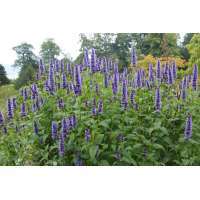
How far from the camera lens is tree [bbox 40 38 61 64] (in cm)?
396

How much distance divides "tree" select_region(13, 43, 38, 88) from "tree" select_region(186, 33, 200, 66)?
5.59 ft

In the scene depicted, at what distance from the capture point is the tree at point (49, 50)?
396cm

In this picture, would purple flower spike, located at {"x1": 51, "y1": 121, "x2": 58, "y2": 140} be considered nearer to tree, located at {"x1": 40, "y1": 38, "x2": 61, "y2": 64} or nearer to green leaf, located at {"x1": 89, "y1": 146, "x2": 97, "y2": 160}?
green leaf, located at {"x1": 89, "y1": 146, "x2": 97, "y2": 160}

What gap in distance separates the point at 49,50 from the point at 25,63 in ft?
0.96

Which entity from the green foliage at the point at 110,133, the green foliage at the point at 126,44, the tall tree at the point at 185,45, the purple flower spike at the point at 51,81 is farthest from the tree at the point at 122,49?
the purple flower spike at the point at 51,81

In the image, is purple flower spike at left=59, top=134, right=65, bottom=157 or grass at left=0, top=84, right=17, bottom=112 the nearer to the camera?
purple flower spike at left=59, top=134, right=65, bottom=157

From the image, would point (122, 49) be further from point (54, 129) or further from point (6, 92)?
point (54, 129)

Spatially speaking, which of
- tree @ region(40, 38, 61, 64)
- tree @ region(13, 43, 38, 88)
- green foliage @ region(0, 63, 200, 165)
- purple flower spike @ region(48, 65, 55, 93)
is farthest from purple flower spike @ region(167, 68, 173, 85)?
tree @ region(13, 43, 38, 88)

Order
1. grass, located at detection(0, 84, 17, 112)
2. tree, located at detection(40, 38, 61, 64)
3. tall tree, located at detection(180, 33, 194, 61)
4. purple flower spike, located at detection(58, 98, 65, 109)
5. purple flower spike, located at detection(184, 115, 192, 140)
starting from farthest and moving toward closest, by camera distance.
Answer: tall tree, located at detection(180, 33, 194, 61) < tree, located at detection(40, 38, 61, 64) < grass, located at detection(0, 84, 17, 112) < purple flower spike, located at detection(58, 98, 65, 109) < purple flower spike, located at detection(184, 115, 192, 140)

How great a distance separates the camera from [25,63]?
161 inches

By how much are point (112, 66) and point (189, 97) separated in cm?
77

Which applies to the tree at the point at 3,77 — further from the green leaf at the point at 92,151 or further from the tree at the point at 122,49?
the green leaf at the point at 92,151

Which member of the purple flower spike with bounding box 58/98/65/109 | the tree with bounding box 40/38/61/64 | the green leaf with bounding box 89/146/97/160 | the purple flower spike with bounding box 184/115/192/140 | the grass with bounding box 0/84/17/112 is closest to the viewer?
the green leaf with bounding box 89/146/97/160

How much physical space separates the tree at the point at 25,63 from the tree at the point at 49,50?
125 mm
